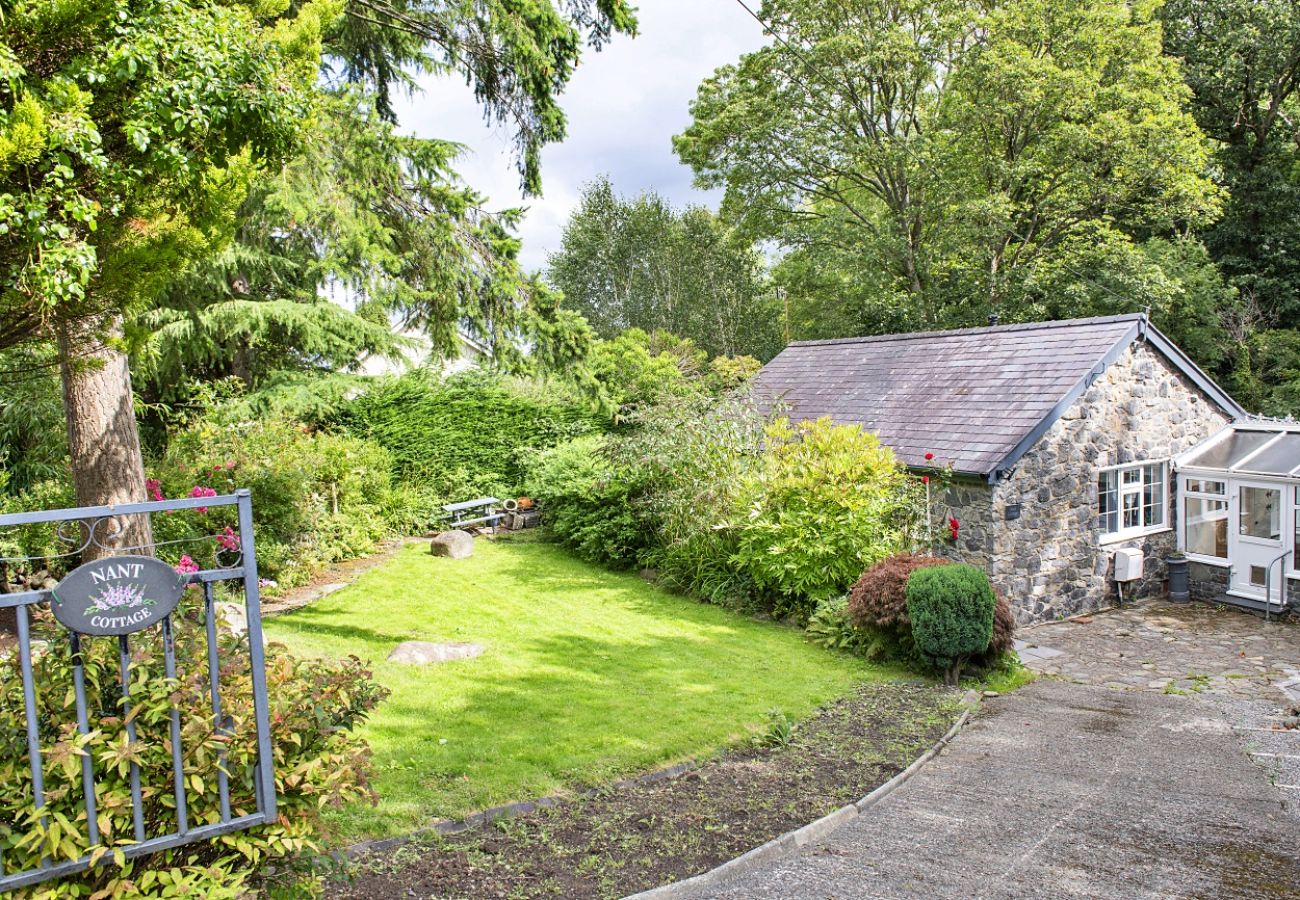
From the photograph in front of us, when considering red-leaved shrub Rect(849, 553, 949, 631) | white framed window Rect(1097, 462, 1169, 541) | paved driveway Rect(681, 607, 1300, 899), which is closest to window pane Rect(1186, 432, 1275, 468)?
white framed window Rect(1097, 462, 1169, 541)

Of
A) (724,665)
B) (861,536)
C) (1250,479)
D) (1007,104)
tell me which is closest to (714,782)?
(724,665)

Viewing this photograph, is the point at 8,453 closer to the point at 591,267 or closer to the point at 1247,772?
the point at 1247,772

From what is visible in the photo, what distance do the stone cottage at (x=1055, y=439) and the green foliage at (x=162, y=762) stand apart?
9.16 m

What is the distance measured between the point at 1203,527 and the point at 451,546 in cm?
1194

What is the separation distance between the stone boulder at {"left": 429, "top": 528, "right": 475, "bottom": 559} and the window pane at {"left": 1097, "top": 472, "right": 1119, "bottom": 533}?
9.69m

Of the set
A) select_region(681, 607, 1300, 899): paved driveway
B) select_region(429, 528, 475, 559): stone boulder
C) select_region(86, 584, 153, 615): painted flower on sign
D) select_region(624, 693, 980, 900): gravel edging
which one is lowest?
select_region(681, 607, 1300, 899): paved driveway

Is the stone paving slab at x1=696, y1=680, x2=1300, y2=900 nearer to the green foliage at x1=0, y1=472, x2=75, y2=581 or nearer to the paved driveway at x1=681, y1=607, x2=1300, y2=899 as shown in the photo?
the paved driveway at x1=681, y1=607, x2=1300, y2=899

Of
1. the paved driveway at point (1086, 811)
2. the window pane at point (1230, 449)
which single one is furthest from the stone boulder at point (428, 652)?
the window pane at point (1230, 449)

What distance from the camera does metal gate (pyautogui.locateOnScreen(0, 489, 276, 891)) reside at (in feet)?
9.86

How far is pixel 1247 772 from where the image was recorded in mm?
6398

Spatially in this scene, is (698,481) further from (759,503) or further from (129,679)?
(129,679)

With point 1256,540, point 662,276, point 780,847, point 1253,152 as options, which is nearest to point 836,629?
point 780,847

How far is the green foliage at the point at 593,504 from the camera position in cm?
1355

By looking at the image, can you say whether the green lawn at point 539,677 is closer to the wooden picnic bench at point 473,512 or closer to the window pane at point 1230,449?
the wooden picnic bench at point 473,512
